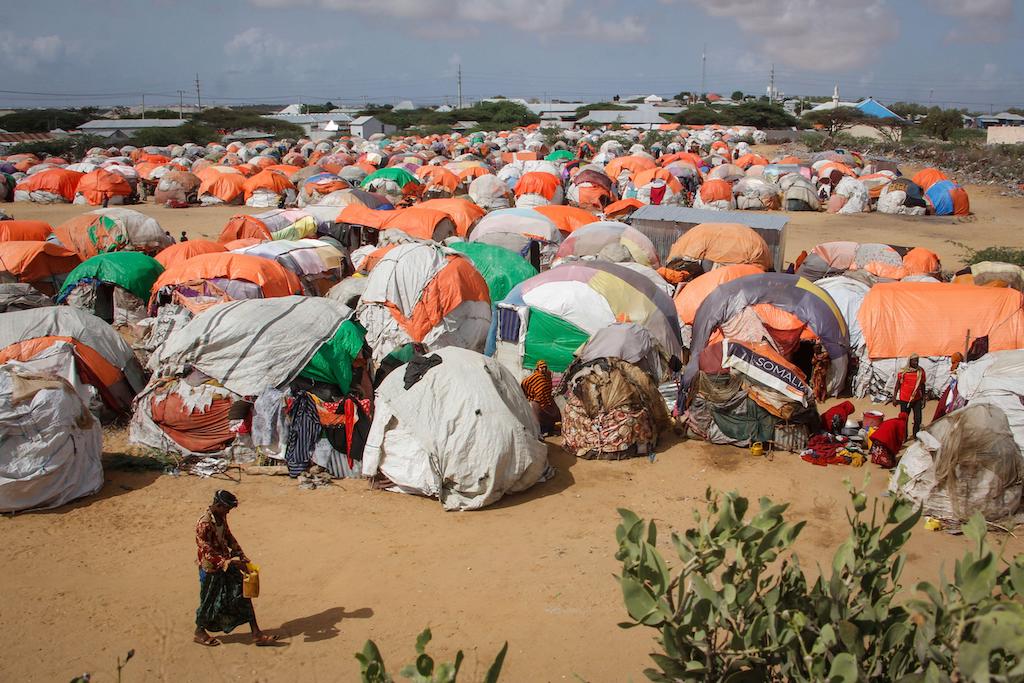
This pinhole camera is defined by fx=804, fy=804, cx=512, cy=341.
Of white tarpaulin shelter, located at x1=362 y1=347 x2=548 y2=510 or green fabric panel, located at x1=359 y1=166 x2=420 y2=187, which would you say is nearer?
white tarpaulin shelter, located at x1=362 y1=347 x2=548 y2=510

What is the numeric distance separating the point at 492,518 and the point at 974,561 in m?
6.02

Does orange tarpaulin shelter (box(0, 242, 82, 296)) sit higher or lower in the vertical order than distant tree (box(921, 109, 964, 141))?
lower

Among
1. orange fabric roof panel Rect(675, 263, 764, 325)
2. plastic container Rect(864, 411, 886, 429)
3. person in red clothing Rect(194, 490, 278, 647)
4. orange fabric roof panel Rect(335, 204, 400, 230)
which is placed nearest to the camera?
person in red clothing Rect(194, 490, 278, 647)

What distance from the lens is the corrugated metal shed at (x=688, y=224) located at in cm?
1758

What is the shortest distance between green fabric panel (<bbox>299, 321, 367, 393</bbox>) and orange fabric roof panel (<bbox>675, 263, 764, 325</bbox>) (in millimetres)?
5731

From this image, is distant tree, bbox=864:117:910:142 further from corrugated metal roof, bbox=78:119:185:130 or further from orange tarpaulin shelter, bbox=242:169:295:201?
corrugated metal roof, bbox=78:119:185:130

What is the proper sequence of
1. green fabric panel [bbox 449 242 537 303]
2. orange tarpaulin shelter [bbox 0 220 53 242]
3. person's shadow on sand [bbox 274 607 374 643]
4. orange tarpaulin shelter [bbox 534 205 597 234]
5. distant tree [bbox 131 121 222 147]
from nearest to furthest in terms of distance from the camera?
person's shadow on sand [bbox 274 607 374 643]
green fabric panel [bbox 449 242 537 303]
orange tarpaulin shelter [bbox 0 220 53 242]
orange tarpaulin shelter [bbox 534 205 597 234]
distant tree [bbox 131 121 222 147]

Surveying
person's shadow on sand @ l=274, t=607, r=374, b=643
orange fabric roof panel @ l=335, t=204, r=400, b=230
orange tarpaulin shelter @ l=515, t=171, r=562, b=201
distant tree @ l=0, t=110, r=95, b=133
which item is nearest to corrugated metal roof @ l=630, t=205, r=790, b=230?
orange fabric roof panel @ l=335, t=204, r=400, b=230

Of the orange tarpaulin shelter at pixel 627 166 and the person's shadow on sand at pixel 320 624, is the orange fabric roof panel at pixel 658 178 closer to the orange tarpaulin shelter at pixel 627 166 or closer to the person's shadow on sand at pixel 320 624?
the orange tarpaulin shelter at pixel 627 166

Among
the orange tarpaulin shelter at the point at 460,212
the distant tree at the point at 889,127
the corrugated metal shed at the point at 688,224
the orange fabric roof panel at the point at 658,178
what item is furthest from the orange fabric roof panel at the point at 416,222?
the distant tree at the point at 889,127

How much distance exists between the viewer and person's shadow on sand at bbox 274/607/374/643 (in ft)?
22.6

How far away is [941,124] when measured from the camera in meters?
57.4

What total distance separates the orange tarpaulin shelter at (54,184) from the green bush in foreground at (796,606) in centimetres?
3524

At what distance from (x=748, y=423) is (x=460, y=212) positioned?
12.7 meters
